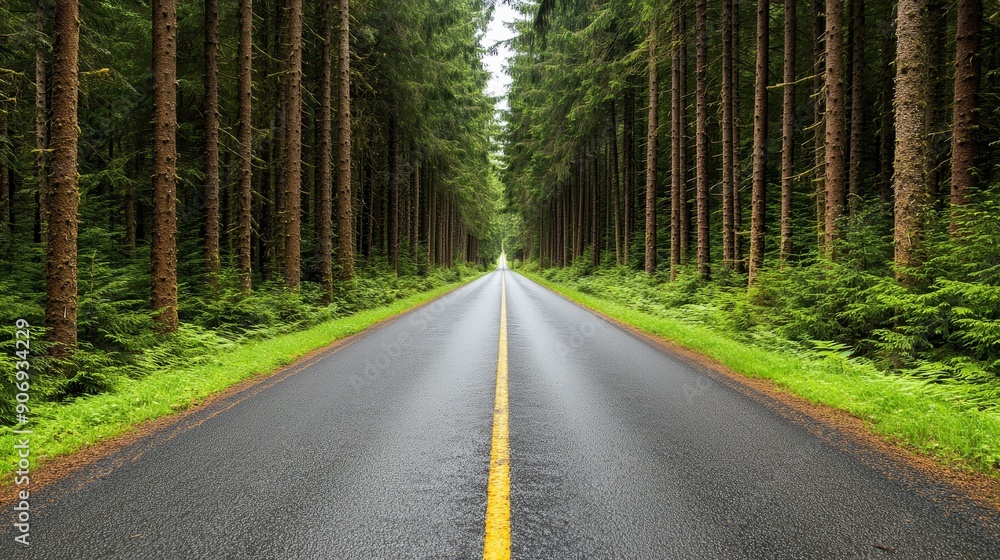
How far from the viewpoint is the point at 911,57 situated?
8156mm

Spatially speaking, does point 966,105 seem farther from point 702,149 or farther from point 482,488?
point 482,488

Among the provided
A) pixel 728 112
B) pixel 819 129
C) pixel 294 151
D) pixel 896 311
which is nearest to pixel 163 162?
pixel 294 151

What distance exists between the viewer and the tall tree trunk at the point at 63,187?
6449 mm

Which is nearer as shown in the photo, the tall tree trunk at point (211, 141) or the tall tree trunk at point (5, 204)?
the tall tree trunk at point (5, 204)

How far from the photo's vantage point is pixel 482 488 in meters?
3.59

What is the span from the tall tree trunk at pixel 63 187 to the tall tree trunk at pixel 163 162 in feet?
9.18

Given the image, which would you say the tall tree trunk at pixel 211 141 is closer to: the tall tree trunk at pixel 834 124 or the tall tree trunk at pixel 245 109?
the tall tree trunk at pixel 245 109

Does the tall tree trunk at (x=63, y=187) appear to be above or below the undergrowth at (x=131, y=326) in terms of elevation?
above

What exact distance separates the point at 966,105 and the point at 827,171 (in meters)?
2.45

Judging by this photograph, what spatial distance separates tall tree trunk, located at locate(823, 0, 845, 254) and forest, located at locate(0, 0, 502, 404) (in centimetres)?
1046

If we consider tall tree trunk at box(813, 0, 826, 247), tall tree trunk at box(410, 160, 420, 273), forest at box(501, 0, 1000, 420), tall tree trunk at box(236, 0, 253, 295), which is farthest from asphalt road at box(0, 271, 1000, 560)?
tall tree trunk at box(410, 160, 420, 273)

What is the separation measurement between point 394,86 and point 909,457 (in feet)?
71.5

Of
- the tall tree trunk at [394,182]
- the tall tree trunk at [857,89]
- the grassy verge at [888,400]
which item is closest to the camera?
the grassy verge at [888,400]

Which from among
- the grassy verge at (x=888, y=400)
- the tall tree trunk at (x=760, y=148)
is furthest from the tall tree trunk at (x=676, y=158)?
the grassy verge at (x=888, y=400)
